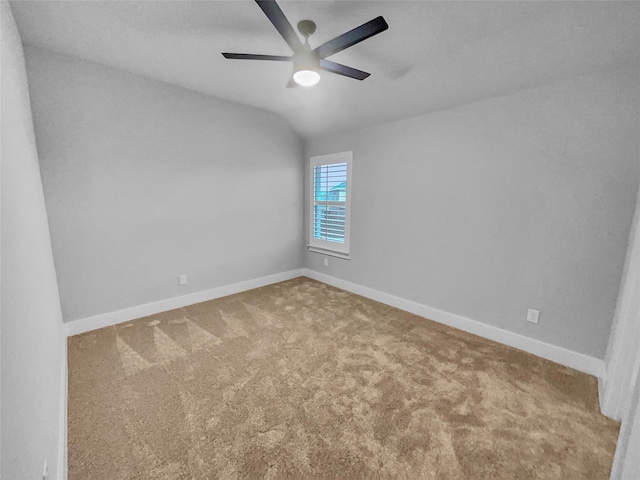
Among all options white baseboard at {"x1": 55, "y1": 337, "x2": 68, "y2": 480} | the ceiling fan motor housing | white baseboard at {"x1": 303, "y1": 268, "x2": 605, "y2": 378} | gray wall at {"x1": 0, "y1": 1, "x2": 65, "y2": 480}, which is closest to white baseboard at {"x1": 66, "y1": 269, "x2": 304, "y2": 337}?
white baseboard at {"x1": 55, "y1": 337, "x2": 68, "y2": 480}

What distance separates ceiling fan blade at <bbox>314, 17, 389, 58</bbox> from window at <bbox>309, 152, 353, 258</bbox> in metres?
1.89

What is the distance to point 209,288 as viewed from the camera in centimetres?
344

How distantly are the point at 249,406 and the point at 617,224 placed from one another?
2.81 meters

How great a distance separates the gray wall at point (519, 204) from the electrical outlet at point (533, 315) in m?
0.04

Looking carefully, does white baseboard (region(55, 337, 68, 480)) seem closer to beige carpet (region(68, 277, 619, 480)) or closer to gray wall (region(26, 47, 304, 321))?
beige carpet (region(68, 277, 619, 480))

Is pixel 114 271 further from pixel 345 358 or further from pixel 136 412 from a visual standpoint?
pixel 345 358

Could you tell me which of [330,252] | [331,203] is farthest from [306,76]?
[330,252]

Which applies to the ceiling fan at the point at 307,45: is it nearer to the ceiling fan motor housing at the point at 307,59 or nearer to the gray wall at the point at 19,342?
the ceiling fan motor housing at the point at 307,59

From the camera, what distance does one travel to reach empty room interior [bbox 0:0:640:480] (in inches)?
54.2

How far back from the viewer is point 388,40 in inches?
77.4

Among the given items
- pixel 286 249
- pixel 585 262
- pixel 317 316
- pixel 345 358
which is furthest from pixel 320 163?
pixel 585 262

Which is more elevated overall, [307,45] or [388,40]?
[388,40]

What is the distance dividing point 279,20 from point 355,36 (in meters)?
0.43

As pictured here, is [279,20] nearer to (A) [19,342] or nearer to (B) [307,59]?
(B) [307,59]
